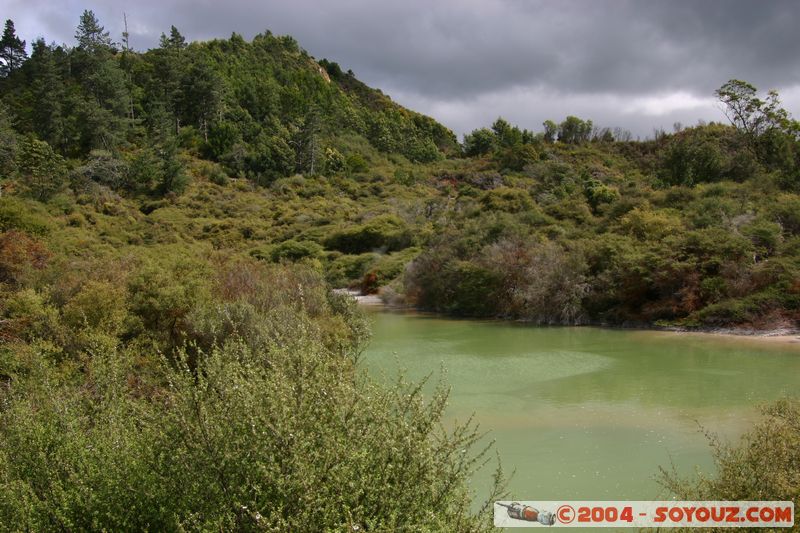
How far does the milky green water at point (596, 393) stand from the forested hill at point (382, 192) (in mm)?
4477

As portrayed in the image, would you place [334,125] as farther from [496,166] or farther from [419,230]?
[419,230]

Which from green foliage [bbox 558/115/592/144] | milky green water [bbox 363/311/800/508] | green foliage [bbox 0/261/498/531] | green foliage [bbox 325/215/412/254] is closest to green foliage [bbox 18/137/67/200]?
green foliage [bbox 325/215/412/254]

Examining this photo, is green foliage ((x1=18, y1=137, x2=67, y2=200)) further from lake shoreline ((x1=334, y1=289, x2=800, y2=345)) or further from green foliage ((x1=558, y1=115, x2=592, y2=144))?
green foliage ((x1=558, y1=115, x2=592, y2=144))

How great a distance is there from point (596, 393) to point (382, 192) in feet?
183

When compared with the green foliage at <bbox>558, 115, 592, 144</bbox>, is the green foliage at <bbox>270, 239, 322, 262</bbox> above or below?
below

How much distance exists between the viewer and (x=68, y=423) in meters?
5.46

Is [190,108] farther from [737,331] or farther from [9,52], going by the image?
[737,331]

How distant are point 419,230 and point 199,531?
1844 inches

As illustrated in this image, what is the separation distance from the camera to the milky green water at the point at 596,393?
30.6 feet

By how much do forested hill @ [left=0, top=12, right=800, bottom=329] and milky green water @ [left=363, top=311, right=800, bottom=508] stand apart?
14.7 feet

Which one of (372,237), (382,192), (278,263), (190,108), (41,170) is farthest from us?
(190,108)

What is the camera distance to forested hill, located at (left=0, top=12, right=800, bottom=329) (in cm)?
2605

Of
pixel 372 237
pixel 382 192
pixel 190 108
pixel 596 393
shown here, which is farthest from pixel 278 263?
pixel 190 108

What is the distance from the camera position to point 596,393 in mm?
14656
